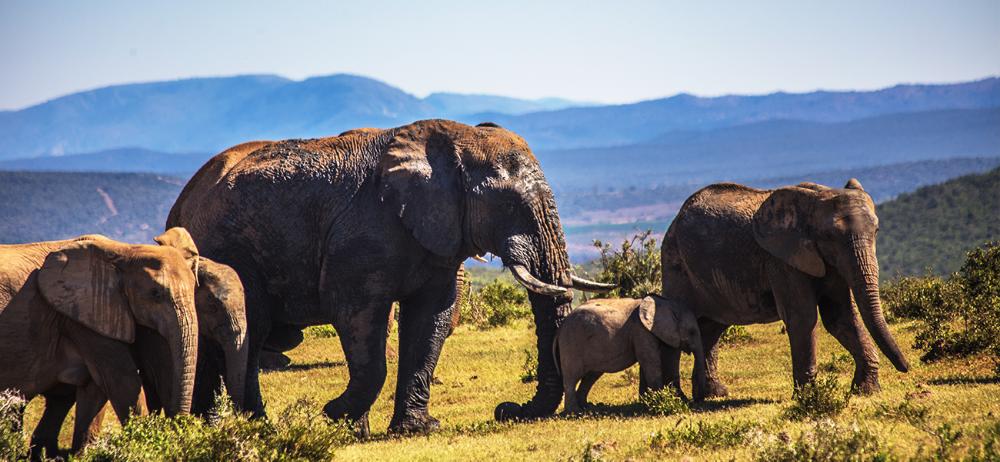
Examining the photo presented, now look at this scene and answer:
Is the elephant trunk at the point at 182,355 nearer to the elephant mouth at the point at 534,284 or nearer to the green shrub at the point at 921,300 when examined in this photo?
the elephant mouth at the point at 534,284

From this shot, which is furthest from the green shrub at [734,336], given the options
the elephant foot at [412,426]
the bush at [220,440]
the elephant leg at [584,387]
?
the bush at [220,440]

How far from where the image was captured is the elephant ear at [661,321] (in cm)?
1526

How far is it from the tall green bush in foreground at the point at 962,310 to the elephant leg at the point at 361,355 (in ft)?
25.7

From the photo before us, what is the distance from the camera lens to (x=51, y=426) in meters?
13.5

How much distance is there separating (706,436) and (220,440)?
4469 millimetres

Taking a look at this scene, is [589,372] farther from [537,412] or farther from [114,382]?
[114,382]

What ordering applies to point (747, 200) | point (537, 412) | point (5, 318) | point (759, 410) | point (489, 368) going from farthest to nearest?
1. point (489, 368)
2. point (747, 200)
3. point (537, 412)
4. point (759, 410)
5. point (5, 318)

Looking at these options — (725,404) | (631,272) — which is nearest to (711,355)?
(725,404)

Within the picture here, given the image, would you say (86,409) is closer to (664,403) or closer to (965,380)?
(664,403)

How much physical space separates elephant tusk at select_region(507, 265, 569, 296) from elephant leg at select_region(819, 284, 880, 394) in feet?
11.1

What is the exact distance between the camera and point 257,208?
47.6 feet

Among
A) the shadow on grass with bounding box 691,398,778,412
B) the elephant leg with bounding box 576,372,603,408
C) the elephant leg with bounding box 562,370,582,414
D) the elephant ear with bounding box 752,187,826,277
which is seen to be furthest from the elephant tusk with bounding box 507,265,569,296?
the elephant ear with bounding box 752,187,826,277

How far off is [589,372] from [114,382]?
19.3 ft

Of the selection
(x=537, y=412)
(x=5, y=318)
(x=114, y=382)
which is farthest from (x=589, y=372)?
(x=5, y=318)
